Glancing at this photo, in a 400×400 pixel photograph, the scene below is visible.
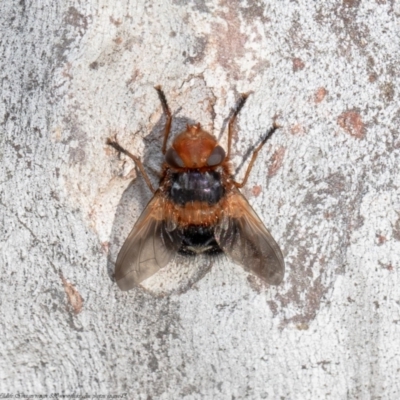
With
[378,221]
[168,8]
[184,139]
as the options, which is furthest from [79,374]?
[168,8]

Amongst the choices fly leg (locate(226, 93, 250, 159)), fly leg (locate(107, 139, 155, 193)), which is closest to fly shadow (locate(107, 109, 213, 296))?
fly leg (locate(107, 139, 155, 193))

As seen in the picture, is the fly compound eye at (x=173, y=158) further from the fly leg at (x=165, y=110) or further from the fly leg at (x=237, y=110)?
the fly leg at (x=237, y=110)

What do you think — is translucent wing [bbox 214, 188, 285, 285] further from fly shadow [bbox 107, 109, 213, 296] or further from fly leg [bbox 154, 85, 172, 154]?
fly leg [bbox 154, 85, 172, 154]

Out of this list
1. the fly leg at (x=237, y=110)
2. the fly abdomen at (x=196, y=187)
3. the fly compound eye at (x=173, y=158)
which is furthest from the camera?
the fly abdomen at (x=196, y=187)

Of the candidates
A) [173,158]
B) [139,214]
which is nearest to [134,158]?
[173,158]

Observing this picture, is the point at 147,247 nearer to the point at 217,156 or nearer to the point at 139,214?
the point at 139,214

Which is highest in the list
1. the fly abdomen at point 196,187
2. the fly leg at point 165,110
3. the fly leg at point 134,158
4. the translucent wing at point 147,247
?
the fly leg at point 165,110

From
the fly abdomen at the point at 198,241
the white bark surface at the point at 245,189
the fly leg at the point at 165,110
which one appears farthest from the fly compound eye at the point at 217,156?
the fly abdomen at the point at 198,241
